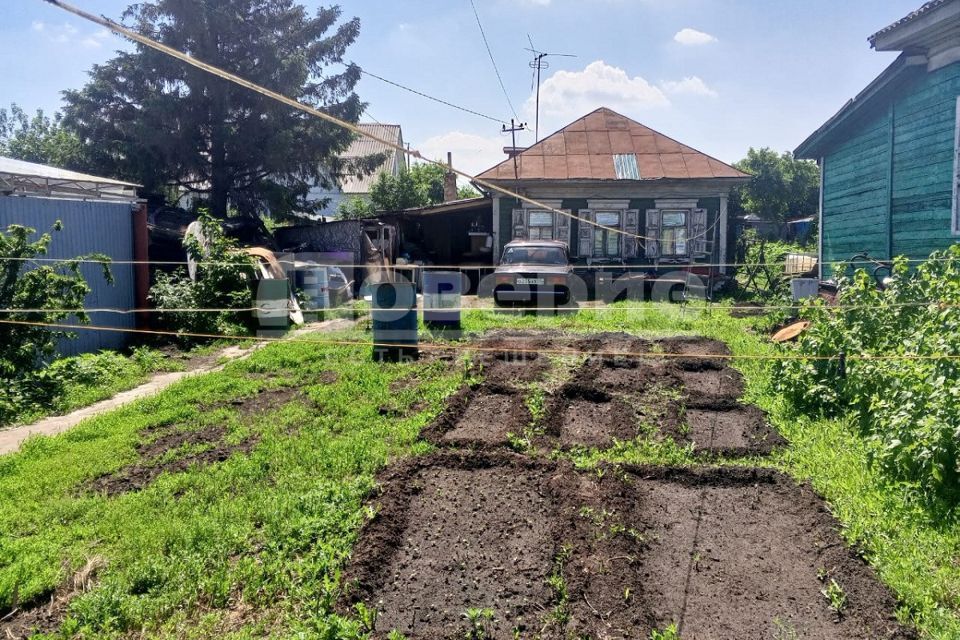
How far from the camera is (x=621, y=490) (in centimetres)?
410

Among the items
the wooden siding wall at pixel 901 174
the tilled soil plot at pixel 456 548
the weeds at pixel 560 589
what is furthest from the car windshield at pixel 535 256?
the weeds at pixel 560 589

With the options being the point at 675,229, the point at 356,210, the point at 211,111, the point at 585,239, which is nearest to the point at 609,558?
the point at 585,239

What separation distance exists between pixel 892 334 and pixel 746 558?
10.1 ft

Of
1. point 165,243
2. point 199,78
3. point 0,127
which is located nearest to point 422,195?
point 199,78

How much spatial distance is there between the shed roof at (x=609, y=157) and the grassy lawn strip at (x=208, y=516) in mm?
11877

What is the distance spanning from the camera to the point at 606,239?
17.1 meters

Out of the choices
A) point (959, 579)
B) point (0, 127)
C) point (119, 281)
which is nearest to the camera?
point (959, 579)

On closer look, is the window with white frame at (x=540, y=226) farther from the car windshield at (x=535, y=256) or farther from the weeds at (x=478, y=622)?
the weeds at (x=478, y=622)

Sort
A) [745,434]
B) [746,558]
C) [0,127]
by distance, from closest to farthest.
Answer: [746,558] < [745,434] < [0,127]

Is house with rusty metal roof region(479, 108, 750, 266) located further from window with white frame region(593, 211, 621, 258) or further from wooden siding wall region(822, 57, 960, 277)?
wooden siding wall region(822, 57, 960, 277)

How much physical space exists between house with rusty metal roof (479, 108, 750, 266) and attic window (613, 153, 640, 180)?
0.09ft

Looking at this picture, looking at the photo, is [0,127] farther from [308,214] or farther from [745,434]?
[745,434]

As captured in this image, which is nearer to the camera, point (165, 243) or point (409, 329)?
point (409, 329)

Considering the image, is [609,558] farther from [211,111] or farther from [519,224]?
[211,111]
